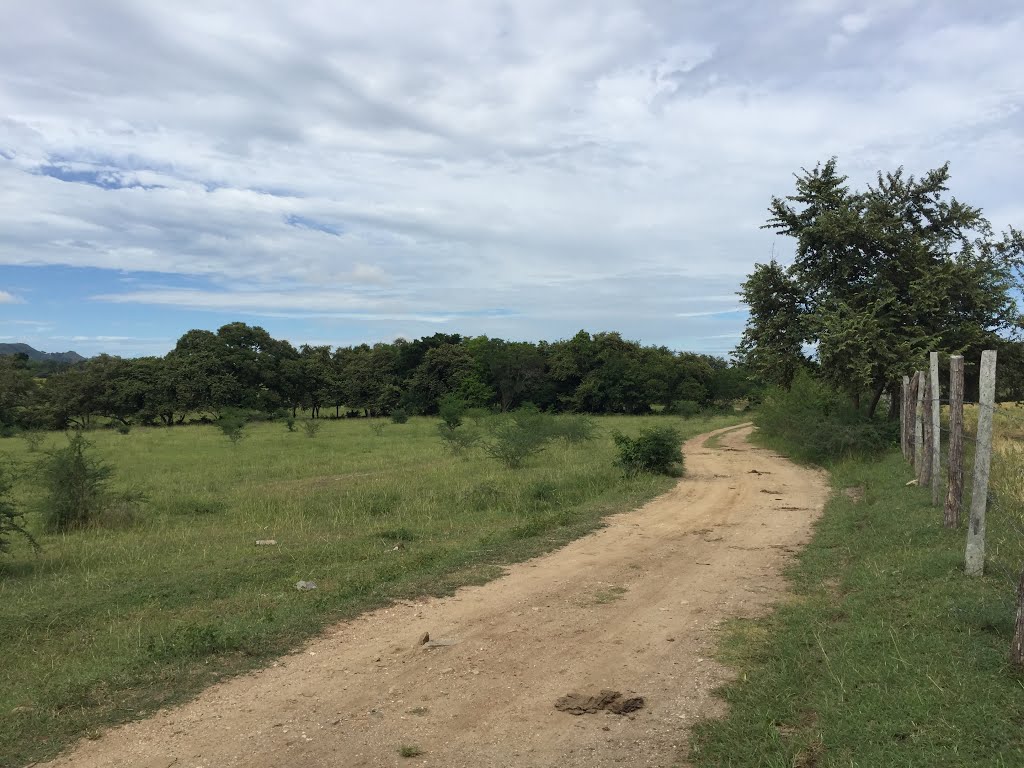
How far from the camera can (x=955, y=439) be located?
8.67 meters

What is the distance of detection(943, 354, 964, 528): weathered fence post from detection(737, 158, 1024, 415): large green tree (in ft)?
35.6

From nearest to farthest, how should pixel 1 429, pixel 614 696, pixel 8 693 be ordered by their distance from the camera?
1. pixel 614 696
2. pixel 8 693
3. pixel 1 429

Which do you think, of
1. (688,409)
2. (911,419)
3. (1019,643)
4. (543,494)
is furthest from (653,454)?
(688,409)

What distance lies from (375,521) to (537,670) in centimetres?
783

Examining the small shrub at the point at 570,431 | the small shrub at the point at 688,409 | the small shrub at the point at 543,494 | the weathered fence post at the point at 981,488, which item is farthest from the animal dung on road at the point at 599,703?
the small shrub at the point at 688,409

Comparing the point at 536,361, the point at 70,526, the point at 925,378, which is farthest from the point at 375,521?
the point at 536,361

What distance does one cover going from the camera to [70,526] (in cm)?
A: 1253

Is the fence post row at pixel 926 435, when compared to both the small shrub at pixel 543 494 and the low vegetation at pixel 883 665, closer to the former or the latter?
the low vegetation at pixel 883 665

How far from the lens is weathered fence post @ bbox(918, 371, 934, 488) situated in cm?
1198

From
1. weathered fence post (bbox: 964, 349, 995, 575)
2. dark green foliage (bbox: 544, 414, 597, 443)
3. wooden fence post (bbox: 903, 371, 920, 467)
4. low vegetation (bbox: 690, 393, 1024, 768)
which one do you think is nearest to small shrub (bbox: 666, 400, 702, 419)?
dark green foliage (bbox: 544, 414, 597, 443)

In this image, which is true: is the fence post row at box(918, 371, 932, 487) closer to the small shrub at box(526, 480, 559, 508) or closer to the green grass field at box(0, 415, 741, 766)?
the green grass field at box(0, 415, 741, 766)

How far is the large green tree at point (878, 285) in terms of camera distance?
1967 centimetres

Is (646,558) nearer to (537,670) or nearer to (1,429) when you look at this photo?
(537,670)

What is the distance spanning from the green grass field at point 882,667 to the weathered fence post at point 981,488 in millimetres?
176
